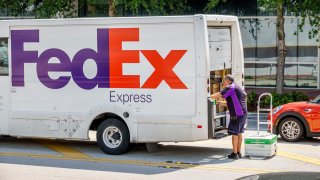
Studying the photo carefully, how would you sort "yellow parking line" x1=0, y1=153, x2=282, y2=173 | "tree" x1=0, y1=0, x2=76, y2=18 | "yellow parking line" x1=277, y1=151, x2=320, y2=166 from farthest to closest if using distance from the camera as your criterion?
1. "tree" x1=0, y1=0, x2=76, y2=18
2. "yellow parking line" x1=277, y1=151, x2=320, y2=166
3. "yellow parking line" x1=0, y1=153, x2=282, y2=173

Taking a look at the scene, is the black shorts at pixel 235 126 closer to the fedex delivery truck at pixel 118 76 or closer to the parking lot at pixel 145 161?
the fedex delivery truck at pixel 118 76

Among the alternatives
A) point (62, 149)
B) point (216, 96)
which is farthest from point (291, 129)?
point (62, 149)

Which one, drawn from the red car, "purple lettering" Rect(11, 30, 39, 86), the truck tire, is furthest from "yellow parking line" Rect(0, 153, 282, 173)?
the red car

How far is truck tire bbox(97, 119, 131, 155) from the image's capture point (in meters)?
13.4

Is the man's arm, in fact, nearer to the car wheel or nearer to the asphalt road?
the asphalt road

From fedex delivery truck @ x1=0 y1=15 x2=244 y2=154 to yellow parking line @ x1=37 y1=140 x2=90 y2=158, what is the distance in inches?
14.8

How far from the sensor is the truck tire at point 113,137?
44.1 ft

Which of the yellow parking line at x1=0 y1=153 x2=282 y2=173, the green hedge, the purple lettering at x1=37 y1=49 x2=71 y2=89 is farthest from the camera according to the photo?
the green hedge

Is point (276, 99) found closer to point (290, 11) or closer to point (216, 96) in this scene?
point (290, 11)

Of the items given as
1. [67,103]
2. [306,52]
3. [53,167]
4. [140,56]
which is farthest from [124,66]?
[306,52]

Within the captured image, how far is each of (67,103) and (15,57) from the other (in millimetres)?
1584

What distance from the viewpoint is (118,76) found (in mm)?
13398

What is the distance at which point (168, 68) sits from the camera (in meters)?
12.9

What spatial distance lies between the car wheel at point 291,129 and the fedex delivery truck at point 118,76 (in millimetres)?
1917
